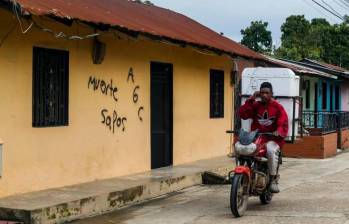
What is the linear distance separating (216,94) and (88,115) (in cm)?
562

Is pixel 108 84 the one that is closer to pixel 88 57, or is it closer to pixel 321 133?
pixel 88 57

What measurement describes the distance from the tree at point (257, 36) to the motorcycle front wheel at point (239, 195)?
135 ft

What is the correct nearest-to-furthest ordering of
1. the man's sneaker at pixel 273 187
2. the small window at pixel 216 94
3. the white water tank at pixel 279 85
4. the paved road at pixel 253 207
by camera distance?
the paved road at pixel 253 207 < the man's sneaker at pixel 273 187 < the white water tank at pixel 279 85 < the small window at pixel 216 94

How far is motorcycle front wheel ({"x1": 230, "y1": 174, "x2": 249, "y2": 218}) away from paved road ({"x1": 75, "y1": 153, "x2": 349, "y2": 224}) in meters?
0.12

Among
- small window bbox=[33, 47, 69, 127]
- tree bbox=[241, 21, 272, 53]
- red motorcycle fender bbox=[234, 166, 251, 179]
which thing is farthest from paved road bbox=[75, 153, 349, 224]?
tree bbox=[241, 21, 272, 53]

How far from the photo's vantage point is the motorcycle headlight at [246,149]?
8.23 meters

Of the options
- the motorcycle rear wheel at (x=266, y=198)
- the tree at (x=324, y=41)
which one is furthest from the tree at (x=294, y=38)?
the motorcycle rear wheel at (x=266, y=198)

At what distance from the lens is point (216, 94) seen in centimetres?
1508

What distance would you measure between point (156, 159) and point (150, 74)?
5.58 feet

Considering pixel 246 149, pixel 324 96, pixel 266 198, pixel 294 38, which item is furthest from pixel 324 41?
pixel 246 149

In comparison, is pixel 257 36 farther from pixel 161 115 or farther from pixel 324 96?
pixel 161 115

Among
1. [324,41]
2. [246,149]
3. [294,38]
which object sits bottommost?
[246,149]

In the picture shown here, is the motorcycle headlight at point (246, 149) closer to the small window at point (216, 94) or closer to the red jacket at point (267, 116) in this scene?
the red jacket at point (267, 116)

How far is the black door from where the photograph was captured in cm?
1231
